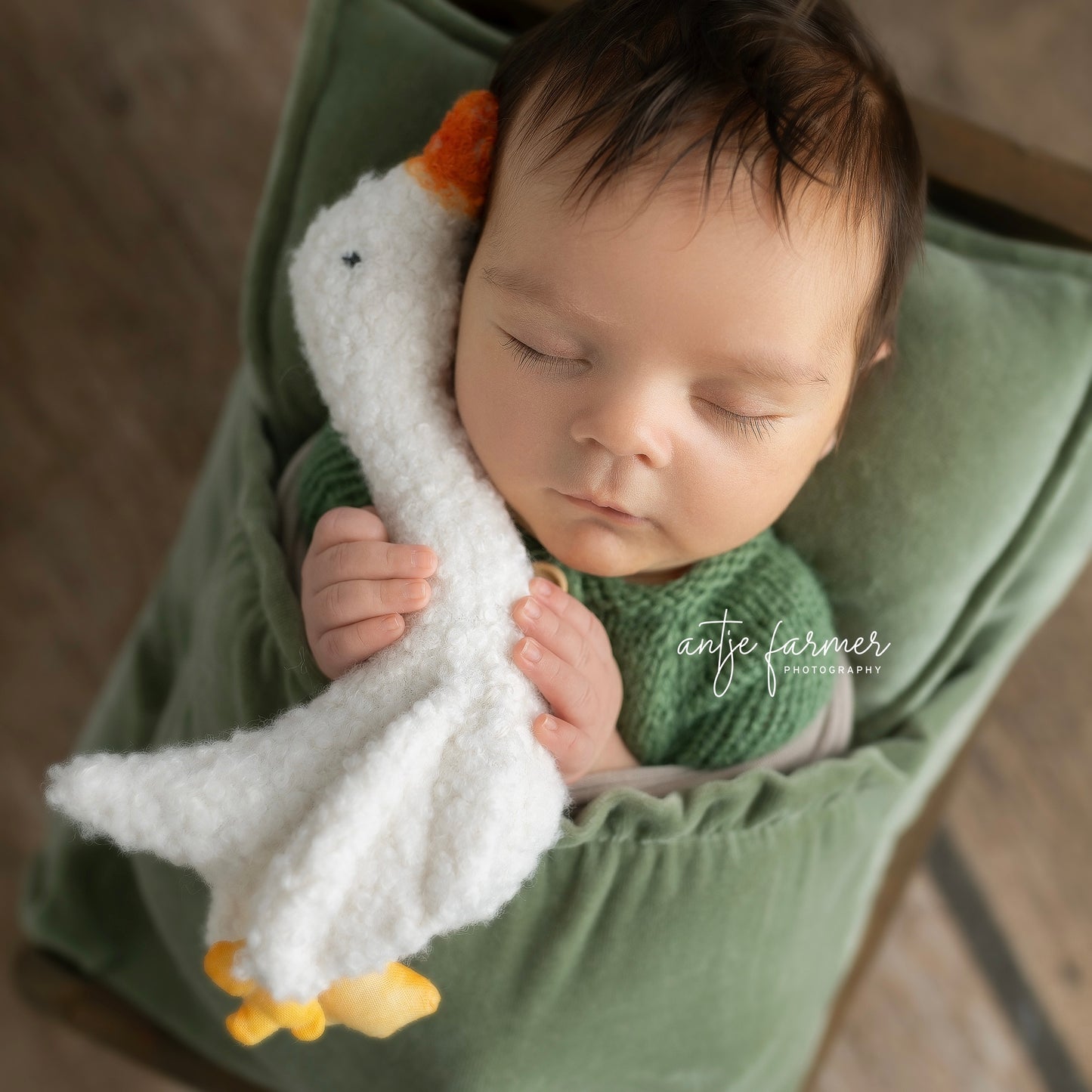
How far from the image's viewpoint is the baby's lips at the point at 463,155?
70 centimetres

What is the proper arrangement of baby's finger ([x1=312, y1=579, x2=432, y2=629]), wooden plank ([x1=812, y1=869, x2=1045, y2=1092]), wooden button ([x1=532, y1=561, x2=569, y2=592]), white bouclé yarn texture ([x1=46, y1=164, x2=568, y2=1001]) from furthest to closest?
1. wooden plank ([x1=812, y1=869, x2=1045, y2=1092])
2. wooden button ([x1=532, y1=561, x2=569, y2=592])
3. baby's finger ([x1=312, y1=579, x2=432, y2=629])
4. white bouclé yarn texture ([x1=46, y1=164, x2=568, y2=1001])

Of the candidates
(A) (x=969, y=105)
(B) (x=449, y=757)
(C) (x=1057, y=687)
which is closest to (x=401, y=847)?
(B) (x=449, y=757)

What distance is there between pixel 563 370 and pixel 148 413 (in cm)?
107

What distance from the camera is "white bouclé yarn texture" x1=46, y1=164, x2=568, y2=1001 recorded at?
55 centimetres

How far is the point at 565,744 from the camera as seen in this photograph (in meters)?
0.66

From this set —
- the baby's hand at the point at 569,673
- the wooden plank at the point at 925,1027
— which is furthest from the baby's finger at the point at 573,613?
the wooden plank at the point at 925,1027

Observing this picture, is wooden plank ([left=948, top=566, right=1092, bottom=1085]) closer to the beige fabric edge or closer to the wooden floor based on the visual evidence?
the wooden floor

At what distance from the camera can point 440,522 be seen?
27.1 inches

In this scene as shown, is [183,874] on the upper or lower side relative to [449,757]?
lower

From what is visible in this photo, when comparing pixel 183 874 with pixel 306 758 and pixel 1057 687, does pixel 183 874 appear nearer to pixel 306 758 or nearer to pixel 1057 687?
pixel 306 758

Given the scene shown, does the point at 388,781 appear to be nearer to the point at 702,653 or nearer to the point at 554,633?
the point at 554,633

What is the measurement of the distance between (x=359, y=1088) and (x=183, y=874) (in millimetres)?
243

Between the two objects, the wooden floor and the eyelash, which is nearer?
the eyelash

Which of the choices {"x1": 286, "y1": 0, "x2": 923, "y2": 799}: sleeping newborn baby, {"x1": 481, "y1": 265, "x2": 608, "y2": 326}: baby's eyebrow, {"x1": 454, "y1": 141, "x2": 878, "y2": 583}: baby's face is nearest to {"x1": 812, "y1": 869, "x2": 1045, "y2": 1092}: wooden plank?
{"x1": 286, "y1": 0, "x2": 923, "y2": 799}: sleeping newborn baby
